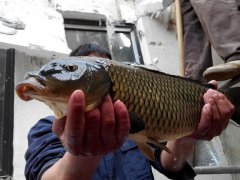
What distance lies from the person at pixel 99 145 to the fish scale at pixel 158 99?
5 centimetres

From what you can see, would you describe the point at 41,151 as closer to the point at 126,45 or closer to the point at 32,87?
the point at 32,87

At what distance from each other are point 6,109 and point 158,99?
1.20 metres

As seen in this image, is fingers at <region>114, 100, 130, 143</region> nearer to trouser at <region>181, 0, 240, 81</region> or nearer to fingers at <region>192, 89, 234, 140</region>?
fingers at <region>192, 89, 234, 140</region>

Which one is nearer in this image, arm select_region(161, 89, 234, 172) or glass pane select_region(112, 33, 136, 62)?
arm select_region(161, 89, 234, 172)

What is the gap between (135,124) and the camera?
35.6 inches

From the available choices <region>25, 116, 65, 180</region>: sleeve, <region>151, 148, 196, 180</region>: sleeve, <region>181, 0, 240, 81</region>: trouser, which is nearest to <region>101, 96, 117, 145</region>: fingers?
<region>25, 116, 65, 180</region>: sleeve

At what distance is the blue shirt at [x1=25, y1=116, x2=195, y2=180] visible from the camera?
121cm

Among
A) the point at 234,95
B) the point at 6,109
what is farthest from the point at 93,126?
the point at 6,109

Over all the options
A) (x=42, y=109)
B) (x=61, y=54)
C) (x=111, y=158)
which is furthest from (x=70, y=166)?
(x=61, y=54)

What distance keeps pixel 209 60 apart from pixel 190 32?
0.26 m

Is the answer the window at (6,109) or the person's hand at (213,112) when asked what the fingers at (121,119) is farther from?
the window at (6,109)

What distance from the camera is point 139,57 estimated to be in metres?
2.80

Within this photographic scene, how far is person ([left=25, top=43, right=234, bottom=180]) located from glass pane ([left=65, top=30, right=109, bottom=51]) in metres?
1.36

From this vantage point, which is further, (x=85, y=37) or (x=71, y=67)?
(x=85, y=37)
